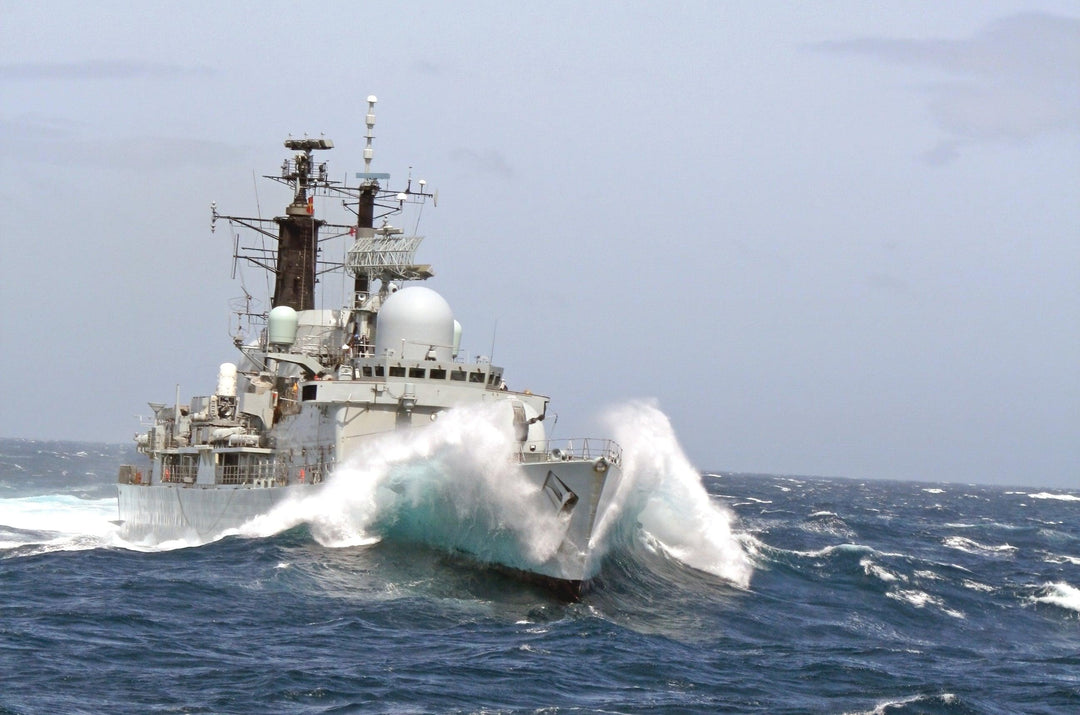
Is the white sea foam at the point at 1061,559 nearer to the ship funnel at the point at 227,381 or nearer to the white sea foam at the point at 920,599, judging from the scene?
the white sea foam at the point at 920,599

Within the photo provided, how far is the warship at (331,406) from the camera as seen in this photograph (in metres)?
26.1

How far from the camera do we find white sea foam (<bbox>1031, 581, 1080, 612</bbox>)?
30.9 meters

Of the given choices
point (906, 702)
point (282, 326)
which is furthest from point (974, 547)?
point (906, 702)

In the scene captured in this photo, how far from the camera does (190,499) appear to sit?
36656 mm

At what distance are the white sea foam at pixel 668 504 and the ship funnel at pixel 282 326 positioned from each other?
11.3 metres

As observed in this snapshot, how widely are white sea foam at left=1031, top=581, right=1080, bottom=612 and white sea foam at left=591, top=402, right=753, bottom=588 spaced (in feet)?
23.4

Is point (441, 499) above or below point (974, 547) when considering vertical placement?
above

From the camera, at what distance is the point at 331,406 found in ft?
108

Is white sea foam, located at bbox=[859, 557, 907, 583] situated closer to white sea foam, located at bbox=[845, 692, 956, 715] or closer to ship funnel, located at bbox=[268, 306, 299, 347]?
white sea foam, located at bbox=[845, 692, 956, 715]

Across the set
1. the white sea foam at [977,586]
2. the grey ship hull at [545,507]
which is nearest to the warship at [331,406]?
the grey ship hull at [545,507]

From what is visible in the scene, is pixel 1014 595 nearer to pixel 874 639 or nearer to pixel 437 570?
pixel 874 639

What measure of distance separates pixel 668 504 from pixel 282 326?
41.0 feet

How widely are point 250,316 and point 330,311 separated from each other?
4.26 meters

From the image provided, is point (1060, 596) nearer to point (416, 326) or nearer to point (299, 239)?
point (416, 326)
